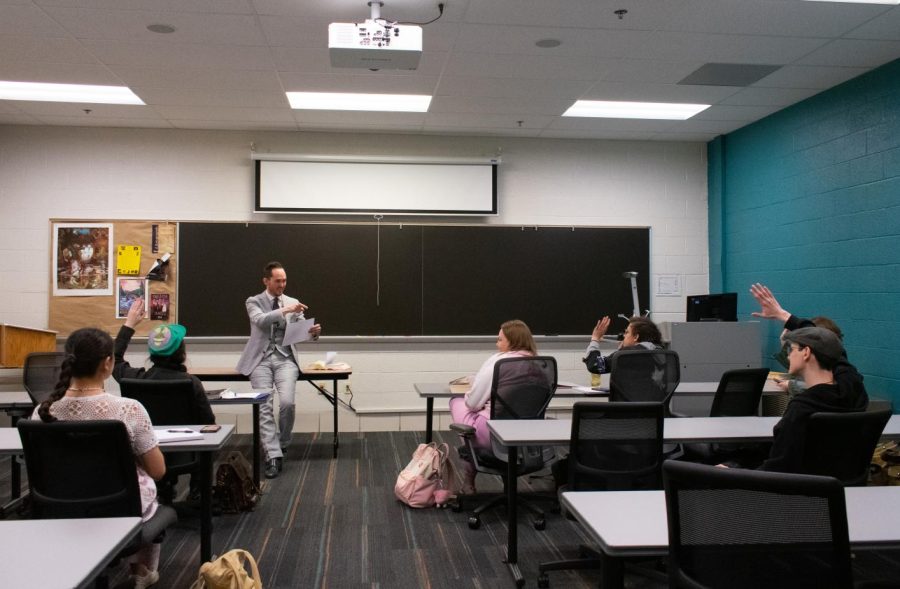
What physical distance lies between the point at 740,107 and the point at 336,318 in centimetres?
416

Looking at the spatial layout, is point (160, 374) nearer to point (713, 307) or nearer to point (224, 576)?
point (224, 576)

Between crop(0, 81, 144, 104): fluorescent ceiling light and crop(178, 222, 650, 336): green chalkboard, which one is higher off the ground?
crop(0, 81, 144, 104): fluorescent ceiling light

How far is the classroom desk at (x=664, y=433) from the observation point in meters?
2.96

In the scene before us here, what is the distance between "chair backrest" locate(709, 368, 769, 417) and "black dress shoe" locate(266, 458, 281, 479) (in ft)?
10.2

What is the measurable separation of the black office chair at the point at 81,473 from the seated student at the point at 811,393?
7.44ft

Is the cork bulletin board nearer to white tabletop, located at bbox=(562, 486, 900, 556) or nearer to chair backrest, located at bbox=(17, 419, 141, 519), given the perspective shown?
chair backrest, located at bbox=(17, 419, 141, 519)

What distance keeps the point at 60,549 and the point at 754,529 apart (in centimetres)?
163

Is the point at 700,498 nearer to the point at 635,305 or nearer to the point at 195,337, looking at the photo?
the point at 635,305

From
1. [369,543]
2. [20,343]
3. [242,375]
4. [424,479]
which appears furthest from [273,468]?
[20,343]

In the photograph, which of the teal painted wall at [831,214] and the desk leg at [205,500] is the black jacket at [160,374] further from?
the teal painted wall at [831,214]

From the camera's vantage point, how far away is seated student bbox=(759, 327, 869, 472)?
7.89 ft

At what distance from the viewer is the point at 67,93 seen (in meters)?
5.61

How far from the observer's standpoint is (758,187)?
642cm

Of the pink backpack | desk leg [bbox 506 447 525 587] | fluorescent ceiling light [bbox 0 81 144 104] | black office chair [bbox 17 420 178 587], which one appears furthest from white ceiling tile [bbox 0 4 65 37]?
desk leg [bbox 506 447 525 587]
